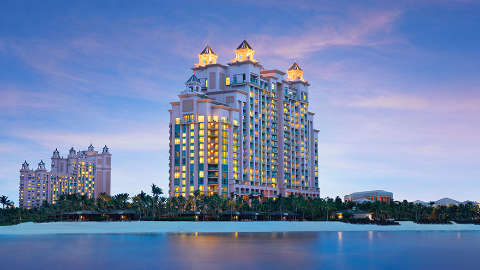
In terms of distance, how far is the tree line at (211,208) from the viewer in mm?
155125

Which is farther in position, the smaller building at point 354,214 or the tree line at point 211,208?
the smaller building at point 354,214

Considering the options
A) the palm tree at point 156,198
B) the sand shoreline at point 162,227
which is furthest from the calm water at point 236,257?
the palm tree at point 156,198

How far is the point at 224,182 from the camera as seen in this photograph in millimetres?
199625

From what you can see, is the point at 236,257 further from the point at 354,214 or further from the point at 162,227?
the point at 354,214

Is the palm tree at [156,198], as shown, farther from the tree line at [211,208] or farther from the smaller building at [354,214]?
→ the smaller building at [354,214]

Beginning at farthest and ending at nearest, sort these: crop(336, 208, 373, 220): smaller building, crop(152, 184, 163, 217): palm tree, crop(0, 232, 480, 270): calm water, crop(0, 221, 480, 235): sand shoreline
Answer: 1. crop(336, 208, 373, 220): smaller building
2. crop(152, 184, 163, 217): palm tree
3. crop(0, 221, 480, 235): sand shoreline
4. crop(0, 232, 480, 270): calm water

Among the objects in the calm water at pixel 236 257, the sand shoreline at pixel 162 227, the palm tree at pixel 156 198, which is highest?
the palm tree at pixel 156 198

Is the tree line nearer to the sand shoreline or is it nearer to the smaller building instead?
the smaller building

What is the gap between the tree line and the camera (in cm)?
15512

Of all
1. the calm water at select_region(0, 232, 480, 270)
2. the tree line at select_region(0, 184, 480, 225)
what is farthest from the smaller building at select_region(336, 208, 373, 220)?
the calm water at select_region(0, 232, 480, 270)

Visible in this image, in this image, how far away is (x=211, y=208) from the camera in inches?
6289

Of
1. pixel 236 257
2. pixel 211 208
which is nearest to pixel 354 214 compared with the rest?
pixel 211 208

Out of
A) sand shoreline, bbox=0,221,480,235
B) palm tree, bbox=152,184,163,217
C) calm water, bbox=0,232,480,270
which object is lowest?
sand shoreline, bbox=0,221,480,235

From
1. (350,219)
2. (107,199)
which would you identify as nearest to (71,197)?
(107,199)
